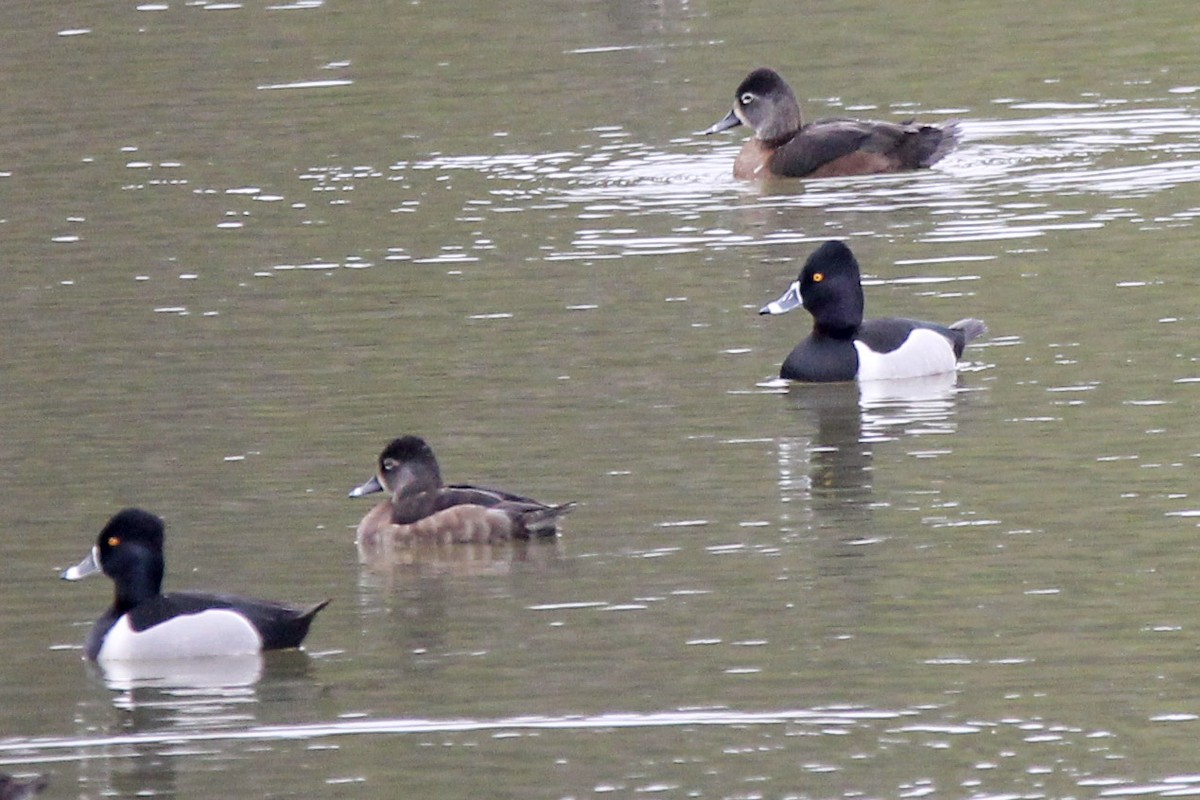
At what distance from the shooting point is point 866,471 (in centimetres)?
1368

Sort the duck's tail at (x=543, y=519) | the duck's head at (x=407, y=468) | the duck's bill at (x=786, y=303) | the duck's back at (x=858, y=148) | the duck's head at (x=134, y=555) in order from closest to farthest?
1. the duck's head at (x=134, y=555)
2. the duck's tail at (x=543, y=519)
3. the duck's head at (x=407, y=468)
4. the duck's bill at (x=786, y=303)
5. the duck's back at (x=858, y=148)

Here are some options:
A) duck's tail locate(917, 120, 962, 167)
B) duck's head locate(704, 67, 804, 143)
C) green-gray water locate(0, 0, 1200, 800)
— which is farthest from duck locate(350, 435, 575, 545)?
duck's head locate(704, 67, 804, 143)

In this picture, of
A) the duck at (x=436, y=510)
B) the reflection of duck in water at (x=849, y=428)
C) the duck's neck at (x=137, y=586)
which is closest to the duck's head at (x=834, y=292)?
the reflection of duck in water at (x=849, y=428)

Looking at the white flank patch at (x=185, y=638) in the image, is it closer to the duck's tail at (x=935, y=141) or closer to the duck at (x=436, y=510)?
the duck at (x=436, y=510)

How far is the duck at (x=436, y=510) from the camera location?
12.6m

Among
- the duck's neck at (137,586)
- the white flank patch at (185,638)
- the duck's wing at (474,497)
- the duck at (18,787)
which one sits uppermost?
the duck's wing at (474,497)

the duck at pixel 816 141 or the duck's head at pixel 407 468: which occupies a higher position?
the duck at pixel 816 141

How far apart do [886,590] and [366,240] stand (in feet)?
31.4

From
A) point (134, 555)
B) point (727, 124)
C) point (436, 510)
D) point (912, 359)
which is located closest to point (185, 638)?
point (134, 555)

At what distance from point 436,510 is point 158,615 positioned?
73.7 inches

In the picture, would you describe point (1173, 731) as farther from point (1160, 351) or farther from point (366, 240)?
point (366, 240)

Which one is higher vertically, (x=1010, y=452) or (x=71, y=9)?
(x=71, y=9)

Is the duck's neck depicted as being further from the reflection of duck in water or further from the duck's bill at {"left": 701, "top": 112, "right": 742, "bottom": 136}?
the duck's bill at {"left": 701, "top": 112, "right": 742, "bottom": 136}

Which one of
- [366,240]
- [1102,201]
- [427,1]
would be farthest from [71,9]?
[1102,201]
